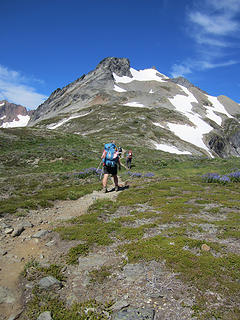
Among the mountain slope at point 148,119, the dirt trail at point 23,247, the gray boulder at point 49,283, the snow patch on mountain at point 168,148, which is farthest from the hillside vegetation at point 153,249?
the snow patch on mountain at point 168,148

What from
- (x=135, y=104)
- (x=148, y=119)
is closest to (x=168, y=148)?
(x=148, y=119)

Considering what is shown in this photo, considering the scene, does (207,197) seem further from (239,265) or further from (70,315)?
(70,315)

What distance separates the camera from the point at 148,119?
90.8m

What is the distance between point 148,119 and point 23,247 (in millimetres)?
87285

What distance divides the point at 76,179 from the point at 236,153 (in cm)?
12531

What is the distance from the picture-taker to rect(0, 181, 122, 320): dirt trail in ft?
16.3

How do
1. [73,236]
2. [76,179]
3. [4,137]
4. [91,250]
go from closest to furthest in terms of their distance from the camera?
[91,250], [73,236], [76,179], [4,137]

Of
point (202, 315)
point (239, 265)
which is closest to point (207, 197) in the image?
point (239, 265)

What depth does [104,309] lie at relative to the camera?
4.69 m

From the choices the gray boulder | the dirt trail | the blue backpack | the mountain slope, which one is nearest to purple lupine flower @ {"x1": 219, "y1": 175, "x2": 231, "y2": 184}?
the blue backpack

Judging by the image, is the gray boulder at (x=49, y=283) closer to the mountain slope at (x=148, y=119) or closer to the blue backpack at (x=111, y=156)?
the blue backpack at (x=111, y=156)

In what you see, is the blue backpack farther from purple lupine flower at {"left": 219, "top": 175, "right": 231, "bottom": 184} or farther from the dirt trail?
purple lupine flower at {"left": 219, "top": 175, "right": 231, "bottom": 184}

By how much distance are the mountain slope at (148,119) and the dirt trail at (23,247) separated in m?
42.7

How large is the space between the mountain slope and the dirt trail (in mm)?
42691
